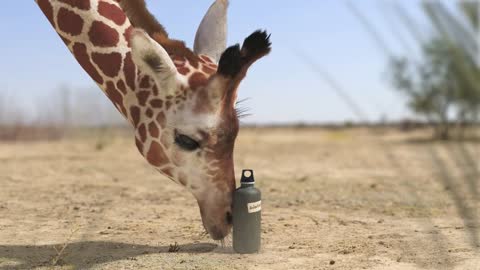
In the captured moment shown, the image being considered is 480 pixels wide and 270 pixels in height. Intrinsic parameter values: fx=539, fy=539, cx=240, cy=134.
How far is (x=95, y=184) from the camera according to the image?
872 centimetres

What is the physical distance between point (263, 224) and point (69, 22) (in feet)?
8.91

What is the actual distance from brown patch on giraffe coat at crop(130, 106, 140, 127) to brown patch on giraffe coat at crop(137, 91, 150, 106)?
71 mm

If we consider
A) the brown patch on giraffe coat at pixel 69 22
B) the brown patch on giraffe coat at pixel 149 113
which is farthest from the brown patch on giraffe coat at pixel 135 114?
the brown patch on giraffe coat at pixel 69 22

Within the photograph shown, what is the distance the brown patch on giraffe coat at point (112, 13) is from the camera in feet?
13.8

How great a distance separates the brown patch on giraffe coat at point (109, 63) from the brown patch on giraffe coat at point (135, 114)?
312 mm

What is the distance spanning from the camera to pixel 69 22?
433 cm

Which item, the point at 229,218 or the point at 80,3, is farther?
the point at 80,3

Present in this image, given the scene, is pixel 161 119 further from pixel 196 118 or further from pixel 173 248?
pixel 173 248

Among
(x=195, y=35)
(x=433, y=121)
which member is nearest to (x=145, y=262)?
(x=195, y=35)

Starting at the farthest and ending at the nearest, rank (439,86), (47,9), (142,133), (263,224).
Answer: (263,224)
(47,9)
(142,133)
(439,86)

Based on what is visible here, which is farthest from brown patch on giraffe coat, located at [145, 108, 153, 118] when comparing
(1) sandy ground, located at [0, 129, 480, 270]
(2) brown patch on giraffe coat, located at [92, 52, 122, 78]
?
(1) sandy ground, located at [0, 129, 480, 270]

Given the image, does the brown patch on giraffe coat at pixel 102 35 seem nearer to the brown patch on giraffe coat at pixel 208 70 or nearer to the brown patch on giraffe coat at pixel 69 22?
the brown patch on giraffe coat at pixel 69 22

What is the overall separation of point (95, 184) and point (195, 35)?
496cm

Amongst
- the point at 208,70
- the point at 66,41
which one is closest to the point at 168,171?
the point at 208,70
